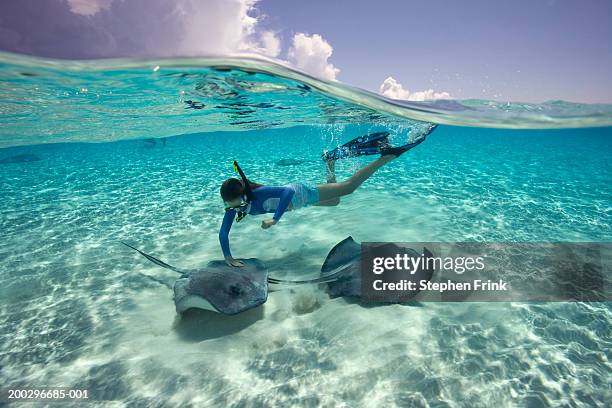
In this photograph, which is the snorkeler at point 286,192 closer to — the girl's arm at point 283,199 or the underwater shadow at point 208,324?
the girl's arm at point 283,199

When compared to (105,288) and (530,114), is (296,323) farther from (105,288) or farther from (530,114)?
(530,114)

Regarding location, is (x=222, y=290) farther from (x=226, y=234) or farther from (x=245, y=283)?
(x=226, y=234)

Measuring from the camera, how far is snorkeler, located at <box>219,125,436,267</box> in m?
5.22

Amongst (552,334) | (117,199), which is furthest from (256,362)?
(117,199)

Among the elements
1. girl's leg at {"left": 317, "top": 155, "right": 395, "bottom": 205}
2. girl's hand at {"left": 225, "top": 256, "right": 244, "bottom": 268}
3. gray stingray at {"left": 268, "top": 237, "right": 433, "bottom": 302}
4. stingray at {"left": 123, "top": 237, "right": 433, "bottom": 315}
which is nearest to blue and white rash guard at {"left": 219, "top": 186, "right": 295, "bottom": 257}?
girl's hand at {"left": 225, "top": 256, "right": 244, "bottom": 268}

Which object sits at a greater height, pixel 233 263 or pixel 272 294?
pixel 233 263

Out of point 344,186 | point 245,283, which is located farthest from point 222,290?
point 344,186

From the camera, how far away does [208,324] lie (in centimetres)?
476

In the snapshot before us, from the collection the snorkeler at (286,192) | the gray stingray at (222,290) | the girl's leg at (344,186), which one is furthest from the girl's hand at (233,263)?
the girl's leg at (344,186)

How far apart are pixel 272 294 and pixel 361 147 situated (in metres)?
5.65

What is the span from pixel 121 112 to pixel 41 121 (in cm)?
593

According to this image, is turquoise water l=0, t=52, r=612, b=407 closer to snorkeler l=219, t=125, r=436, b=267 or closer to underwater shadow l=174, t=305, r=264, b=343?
underwater shadow l=174, t=305, r=264, b=343

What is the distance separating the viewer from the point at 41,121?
17.8 m

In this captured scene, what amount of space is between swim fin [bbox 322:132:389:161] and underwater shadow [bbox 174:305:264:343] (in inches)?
223
